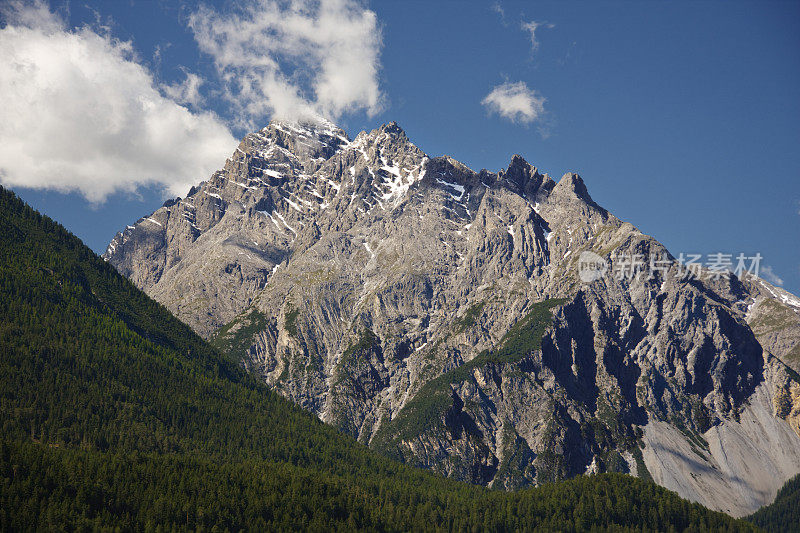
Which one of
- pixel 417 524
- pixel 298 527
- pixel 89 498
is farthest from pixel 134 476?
pixel 417 524

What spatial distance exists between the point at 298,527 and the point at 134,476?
42.5 metres

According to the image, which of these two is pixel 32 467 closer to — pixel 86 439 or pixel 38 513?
pixel 38 513

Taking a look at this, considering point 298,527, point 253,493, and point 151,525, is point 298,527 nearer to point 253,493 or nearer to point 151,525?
point 253,493

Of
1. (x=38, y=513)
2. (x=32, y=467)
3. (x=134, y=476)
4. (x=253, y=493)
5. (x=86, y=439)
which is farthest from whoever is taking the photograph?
(x=86, y=439)

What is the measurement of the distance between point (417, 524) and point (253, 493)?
48.9 metres

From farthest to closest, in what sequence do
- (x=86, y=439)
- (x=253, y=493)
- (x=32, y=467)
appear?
(x=86, y=439), (x=253, y=493), (x=32, y=467)

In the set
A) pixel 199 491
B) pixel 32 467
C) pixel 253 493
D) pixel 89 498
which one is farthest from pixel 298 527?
pixel 32 467

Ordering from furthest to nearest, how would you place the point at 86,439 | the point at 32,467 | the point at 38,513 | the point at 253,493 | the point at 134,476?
the point at 86,439 → the point at 253,493 → the point at 134,476 → the point at 32,467 → the point at 38,513

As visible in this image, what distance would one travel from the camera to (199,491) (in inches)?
6831

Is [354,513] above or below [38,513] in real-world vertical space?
→ above

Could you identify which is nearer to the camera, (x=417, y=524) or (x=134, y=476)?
(x=134, y=476)

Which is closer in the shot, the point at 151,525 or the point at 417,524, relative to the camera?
the point at 151,525

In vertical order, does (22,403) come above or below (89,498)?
above

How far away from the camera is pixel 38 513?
147 m
